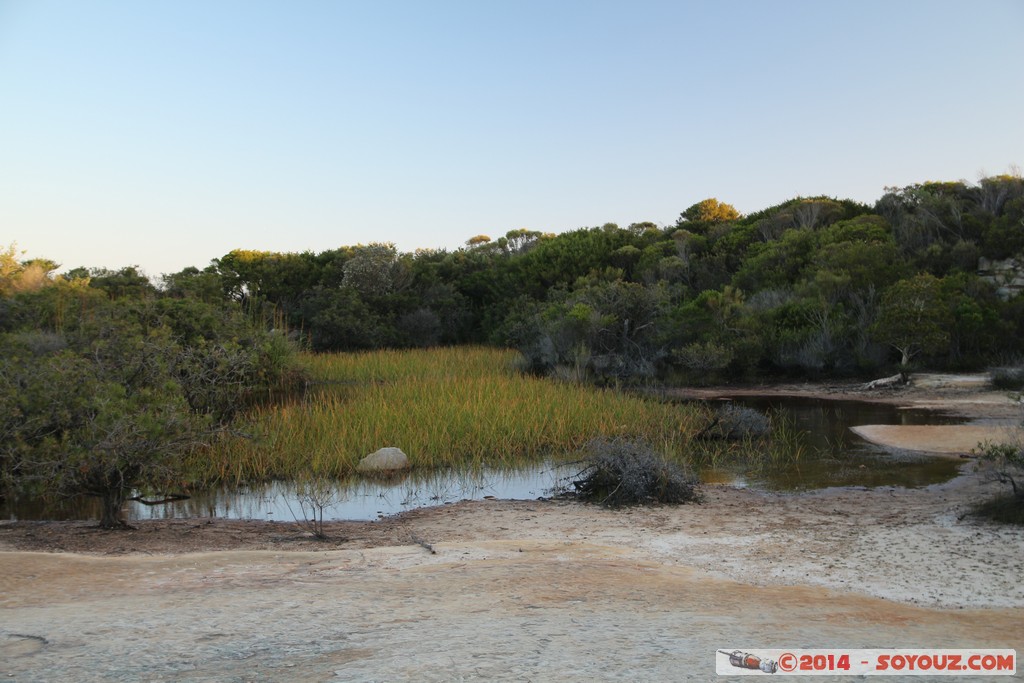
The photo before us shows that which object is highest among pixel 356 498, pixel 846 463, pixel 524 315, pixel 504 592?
pixel 524 315

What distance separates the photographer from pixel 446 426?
15.2 meters

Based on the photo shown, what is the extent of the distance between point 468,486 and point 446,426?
265cm

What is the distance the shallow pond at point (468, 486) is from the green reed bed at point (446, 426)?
678 mm

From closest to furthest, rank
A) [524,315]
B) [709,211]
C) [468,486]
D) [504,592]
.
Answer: [504,592], [468,486], [524,315], [709,211]

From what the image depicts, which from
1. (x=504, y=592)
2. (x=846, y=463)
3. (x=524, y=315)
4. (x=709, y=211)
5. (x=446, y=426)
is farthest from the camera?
(x=709, y=211)

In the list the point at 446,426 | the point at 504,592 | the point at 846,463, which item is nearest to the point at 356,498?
the point at 446,426

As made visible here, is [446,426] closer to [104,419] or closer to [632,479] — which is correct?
[632,479]

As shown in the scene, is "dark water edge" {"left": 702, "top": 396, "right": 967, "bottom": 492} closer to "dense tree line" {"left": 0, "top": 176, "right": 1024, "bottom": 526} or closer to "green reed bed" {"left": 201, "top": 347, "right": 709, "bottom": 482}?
"green reed bed" {"left": 201, "top": 347, "right": 709, "bottom": 482}

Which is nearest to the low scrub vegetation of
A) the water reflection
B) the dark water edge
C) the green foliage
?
the water reflection

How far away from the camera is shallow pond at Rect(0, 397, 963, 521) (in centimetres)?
1114

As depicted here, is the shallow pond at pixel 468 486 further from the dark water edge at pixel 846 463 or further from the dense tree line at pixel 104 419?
the dense tree line at pixel 104 419

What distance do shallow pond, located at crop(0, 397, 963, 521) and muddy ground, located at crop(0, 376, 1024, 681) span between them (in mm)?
1129

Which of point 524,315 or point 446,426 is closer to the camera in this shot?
point 446,426

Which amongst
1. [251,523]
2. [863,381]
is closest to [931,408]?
[863,381]
